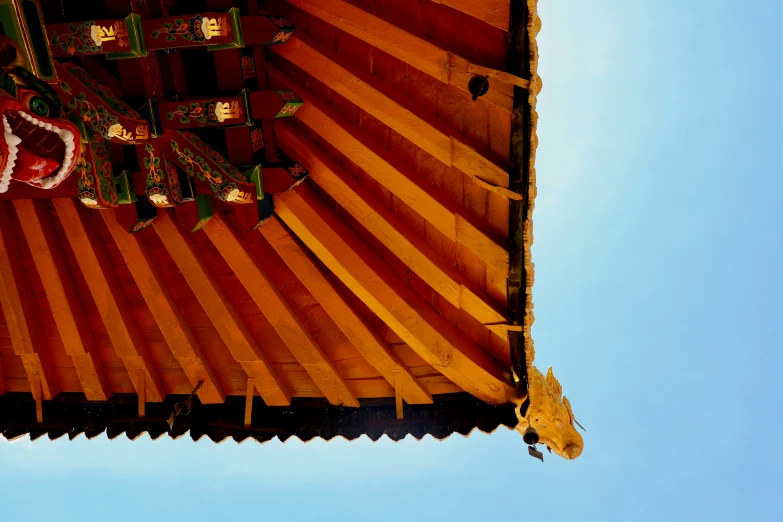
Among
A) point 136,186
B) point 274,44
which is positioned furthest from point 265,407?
point 274,44

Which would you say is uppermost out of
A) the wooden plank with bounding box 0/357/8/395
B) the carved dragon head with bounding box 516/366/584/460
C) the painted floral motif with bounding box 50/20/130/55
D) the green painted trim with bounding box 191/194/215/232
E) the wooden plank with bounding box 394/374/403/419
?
the painted floral motif with bounding box 50/20/130/55

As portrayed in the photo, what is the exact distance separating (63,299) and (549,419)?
4.72m

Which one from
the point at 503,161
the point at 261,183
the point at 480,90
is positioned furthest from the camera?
the point at 261,183

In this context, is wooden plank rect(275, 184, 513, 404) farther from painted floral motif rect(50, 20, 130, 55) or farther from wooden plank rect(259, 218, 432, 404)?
painted floral motif rect(50, 20, 130, 55)

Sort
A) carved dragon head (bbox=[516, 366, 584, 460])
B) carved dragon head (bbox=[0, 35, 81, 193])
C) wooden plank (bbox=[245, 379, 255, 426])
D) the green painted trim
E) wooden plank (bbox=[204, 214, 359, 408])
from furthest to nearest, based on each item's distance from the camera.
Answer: wooden plank (bbox=[245, 379, 255, 426]) < wooden plank (bbox=[204, 214, 359, 408]) < the green painted trim < carved dragon head (bbox=[516, 366, 584, 460]) < carved dragon head (bbox=[0, 35, 81, 193])

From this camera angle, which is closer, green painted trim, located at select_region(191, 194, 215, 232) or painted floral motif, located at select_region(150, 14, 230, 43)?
painted floral motif, located at select_region(150, 14, 230, 43)

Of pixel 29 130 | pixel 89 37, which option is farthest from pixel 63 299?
pixel 29 130

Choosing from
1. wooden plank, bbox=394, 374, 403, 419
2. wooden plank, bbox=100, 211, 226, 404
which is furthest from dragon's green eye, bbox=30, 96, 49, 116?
wooden plank, bbox=394, 374, 403, 419

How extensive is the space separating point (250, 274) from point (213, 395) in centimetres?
144

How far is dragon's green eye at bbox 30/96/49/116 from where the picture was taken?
147 inches

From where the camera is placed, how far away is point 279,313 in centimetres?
613

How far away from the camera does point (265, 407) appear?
21.5 feet

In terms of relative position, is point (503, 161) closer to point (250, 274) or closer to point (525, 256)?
point (525, 256)

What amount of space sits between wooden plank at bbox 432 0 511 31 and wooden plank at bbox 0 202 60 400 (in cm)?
476
